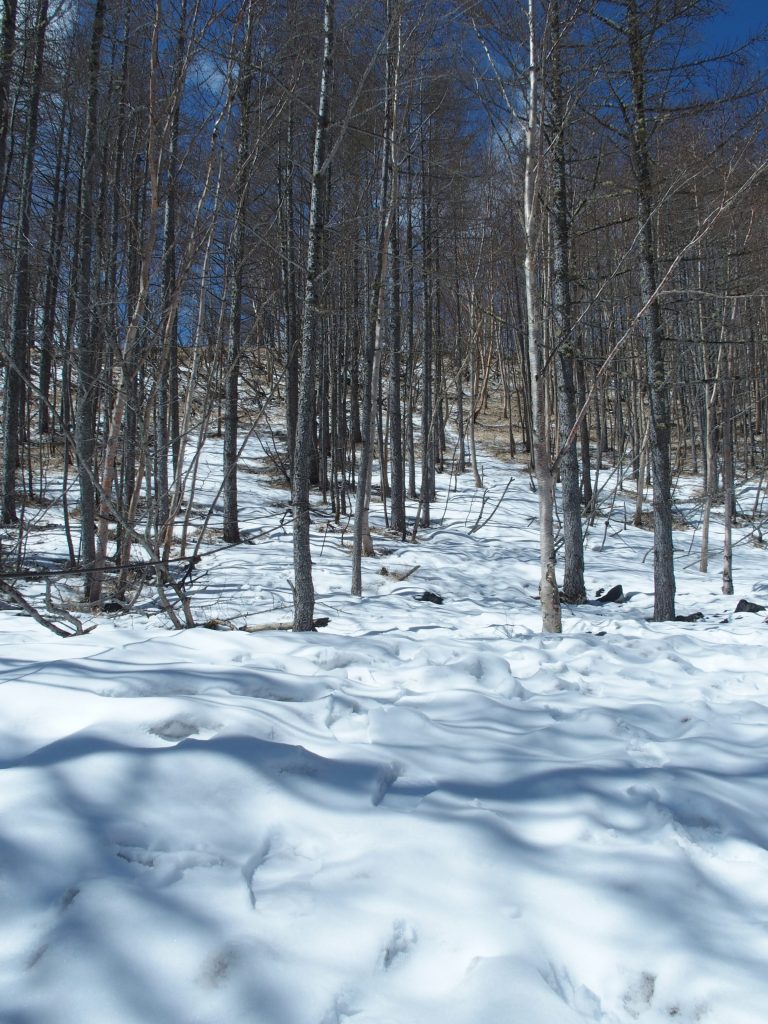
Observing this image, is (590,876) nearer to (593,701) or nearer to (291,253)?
(593,701)

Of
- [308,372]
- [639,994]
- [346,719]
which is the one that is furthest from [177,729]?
[308,372]

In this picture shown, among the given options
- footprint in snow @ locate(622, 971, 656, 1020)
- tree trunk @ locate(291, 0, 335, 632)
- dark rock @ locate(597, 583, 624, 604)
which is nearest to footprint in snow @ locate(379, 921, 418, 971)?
footprint in snow @ locate(622, 971, 656, 1020)

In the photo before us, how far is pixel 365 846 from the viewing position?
1829 millimetres

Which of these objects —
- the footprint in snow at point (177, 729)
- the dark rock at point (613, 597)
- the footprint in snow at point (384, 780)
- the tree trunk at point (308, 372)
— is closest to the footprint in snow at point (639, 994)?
the footprint in snow at point (384, 780)

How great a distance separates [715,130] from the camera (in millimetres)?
8234

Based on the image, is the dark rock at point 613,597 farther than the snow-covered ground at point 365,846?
Yes

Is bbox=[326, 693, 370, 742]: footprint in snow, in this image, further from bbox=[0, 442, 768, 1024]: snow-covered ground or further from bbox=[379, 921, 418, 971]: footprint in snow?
bbox=[379, 921, 418, 971]: footprint in snow

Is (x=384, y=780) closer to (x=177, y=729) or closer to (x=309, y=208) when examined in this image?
(x=177, y=729)

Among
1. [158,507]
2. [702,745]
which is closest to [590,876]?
[702,745]

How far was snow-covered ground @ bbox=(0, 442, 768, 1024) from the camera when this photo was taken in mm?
1383

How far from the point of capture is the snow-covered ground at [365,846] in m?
1.38

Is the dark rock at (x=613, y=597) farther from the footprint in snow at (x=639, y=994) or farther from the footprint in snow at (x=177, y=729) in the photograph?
the footprint in snow at (x=639, y=994)

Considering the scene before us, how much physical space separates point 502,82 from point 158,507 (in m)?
4.62

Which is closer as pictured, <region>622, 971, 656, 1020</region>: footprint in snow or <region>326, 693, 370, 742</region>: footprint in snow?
<region>622, 971, 656, 1020</region>: footprint in snow
